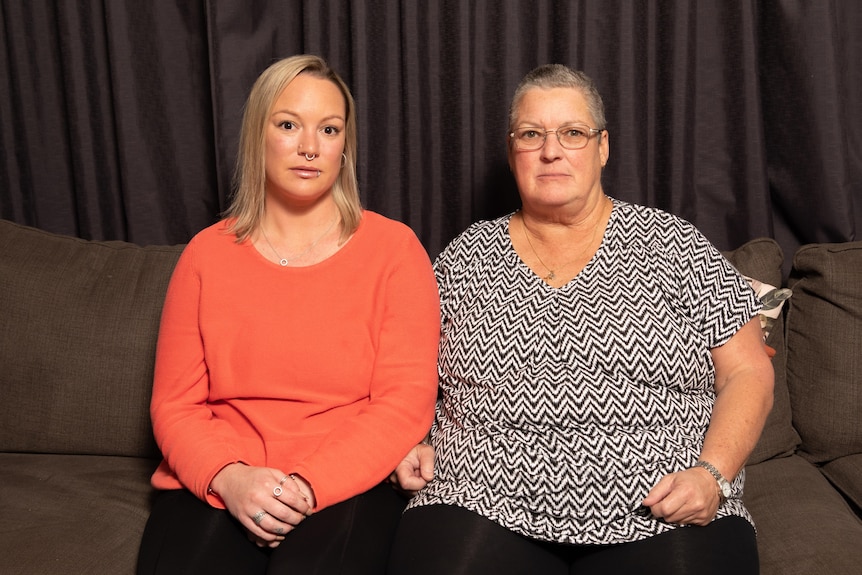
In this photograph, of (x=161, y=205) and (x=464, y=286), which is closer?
(x=464, y=286)

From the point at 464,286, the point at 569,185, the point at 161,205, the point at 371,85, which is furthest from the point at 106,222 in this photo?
the point at 569,185

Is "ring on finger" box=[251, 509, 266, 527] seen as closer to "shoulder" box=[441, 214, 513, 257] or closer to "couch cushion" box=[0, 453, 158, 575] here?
"couch cushion" box=[0, 453, 158, 575]

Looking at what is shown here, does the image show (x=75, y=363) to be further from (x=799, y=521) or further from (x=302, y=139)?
(x=799, y=521)

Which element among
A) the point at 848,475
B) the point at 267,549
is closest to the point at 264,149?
the point at 267,549

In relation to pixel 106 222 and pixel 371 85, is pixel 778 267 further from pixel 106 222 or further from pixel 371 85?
pixel 106 222

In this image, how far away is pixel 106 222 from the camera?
7.69 feet

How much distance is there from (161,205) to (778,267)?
1.61m

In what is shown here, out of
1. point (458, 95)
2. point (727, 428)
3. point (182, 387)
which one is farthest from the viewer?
point (458, 95)

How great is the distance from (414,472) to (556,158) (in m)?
0.68

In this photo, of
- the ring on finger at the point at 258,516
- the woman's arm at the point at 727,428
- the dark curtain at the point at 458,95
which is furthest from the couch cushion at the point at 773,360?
the ring on finger at the point at 258,516

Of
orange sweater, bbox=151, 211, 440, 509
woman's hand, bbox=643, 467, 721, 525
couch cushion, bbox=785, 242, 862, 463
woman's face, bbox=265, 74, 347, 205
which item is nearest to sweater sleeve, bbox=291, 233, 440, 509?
orange sweater, bbox=151, 211, 440, 509

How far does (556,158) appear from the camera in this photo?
64.8 inches

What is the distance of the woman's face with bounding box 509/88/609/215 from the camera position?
5.40 ft

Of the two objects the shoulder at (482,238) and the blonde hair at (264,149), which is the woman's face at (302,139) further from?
the shoulder at (482,238)
